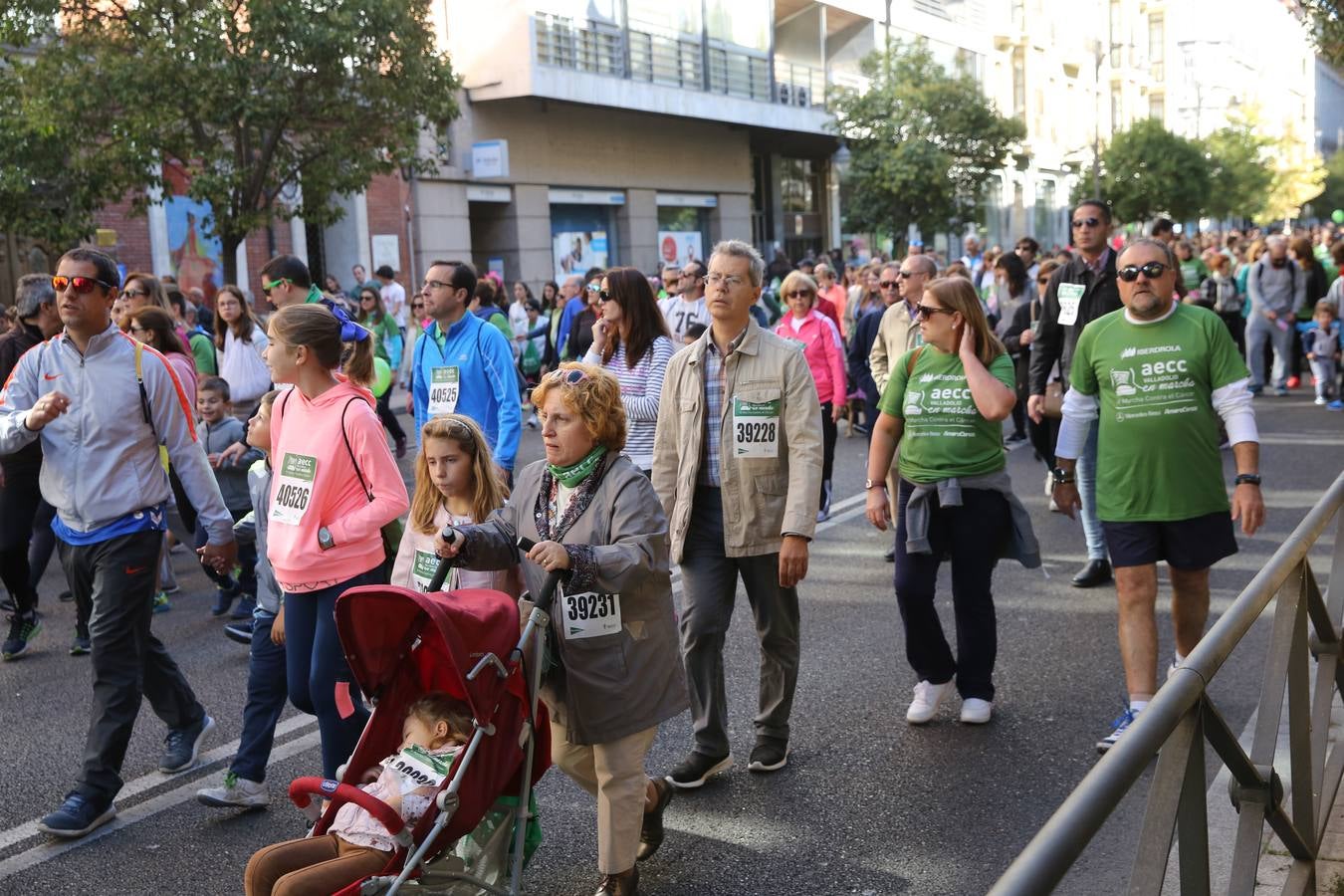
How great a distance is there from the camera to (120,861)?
466 cm

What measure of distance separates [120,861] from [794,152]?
125 ft

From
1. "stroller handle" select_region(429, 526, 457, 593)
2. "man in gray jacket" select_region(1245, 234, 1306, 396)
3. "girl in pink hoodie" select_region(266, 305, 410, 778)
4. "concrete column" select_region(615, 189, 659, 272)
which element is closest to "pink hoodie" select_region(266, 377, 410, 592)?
"girl in pink hoodie" select_region(266, 305, 410, 778)

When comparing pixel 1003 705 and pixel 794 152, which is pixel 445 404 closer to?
pixel 1003 705

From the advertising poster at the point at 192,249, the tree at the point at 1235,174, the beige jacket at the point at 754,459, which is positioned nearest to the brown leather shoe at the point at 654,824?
the beige jacket at the point at 754,459

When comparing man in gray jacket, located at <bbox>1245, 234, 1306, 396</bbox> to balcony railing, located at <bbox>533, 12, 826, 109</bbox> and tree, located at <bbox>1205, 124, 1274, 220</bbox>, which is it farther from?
tree, located at <bbox>1205, 124, 1274, 220</bbox>

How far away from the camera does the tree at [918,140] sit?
35375 mm

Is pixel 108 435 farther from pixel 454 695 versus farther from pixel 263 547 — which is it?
pixel 454 695

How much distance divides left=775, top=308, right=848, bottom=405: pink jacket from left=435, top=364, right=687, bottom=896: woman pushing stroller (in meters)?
6.31

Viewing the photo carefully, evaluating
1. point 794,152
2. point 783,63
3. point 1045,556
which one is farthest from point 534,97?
point 1045,556

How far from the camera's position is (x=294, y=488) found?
4641mm

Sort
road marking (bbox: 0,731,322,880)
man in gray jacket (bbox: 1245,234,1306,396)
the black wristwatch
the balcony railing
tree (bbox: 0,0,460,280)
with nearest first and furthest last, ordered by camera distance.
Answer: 1. road marking (bbox: 0,731,322,880)
2. the black wristwatch
3. tree (bbox: 0,0,460,280)
4. man in gray jacket (bbox: 1245,234,1306,396)
5. the balcony railing

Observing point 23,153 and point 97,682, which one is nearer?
point 97,682

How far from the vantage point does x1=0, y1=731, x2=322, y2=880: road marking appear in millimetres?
4652

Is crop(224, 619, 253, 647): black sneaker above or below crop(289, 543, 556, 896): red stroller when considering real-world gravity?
below
